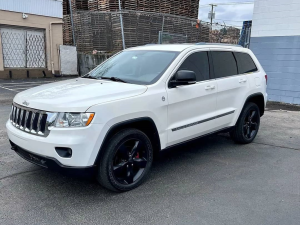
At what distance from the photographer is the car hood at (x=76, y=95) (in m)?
3.13

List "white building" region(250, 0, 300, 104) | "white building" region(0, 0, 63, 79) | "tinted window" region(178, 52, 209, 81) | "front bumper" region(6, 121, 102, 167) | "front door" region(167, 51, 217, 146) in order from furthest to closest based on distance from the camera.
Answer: "white building" region(0, 0, 63, 79)
"white building" region(250, 0, 300, 104)
"tinted window" region(178, 52, 209, 81)
"front door" region(167, 51, 217, 146)
"front bumper" region(6, 121, 102, 167)

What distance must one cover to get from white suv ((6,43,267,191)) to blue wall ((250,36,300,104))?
566 cm

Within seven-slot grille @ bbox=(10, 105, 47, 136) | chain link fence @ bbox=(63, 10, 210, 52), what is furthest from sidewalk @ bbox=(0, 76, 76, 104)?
seven-slot grille @ bbox=(10, 105, 47, 136)

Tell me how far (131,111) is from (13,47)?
496 inches

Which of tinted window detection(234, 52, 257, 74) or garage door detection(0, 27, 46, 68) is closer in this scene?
tinted window detection(234, 52, 257, 74)

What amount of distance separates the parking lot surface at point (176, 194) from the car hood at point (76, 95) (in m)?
1.10

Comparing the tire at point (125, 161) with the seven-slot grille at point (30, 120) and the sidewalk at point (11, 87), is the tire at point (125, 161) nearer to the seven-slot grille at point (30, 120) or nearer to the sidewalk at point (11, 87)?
the seven-slot grille at point (30, 120)

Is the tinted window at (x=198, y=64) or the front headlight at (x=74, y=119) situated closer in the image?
the front headlight at (x=74, y=119)

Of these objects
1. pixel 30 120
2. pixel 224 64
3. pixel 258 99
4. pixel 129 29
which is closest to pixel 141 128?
pixel 30 120

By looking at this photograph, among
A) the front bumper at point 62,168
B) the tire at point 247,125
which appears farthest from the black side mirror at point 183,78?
the tire at point 247,125

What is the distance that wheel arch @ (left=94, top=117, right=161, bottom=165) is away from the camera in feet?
10.7

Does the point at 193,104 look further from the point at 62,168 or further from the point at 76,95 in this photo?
the point at 62,168

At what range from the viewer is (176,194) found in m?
3.60

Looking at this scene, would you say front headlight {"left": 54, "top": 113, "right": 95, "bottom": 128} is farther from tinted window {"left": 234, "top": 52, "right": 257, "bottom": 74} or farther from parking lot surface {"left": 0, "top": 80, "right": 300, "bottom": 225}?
tinted window {"left": 234, "top": 52, "right": 257, "bottom": 74}
